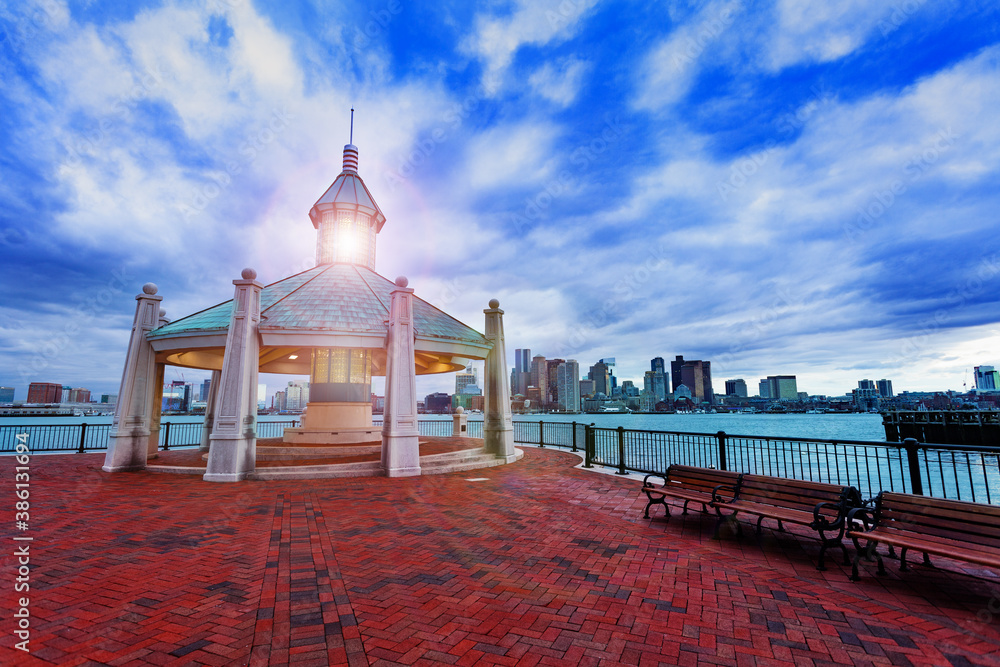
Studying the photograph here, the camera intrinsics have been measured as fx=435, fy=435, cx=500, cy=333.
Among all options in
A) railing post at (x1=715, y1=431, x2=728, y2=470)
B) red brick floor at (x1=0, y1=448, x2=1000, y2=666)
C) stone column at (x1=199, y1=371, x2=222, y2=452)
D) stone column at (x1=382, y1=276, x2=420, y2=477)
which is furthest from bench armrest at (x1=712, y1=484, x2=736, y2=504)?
stone column at (x1=199, y1=371, x2=222, y2=452)

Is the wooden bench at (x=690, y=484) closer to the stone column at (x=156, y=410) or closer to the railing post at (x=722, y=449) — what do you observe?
the railing post at (x=722, y=449)

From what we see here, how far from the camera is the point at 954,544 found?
14.9ft

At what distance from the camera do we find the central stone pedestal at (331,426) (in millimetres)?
16172

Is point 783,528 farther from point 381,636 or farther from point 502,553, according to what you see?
point 381,636

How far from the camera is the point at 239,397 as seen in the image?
36.9 ft

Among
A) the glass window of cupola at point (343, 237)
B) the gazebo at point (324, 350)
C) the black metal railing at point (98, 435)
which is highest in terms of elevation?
the glass window of cupola at point (343, 237)

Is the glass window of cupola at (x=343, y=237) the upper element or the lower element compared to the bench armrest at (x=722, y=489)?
upper

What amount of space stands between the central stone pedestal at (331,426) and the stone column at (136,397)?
4.53m

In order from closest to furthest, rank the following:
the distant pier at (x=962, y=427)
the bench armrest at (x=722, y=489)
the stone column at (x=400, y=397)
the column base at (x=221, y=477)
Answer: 1. the bench armrest at (x=722, y=489)
2. the column base at (x=221, y=477)
3. the stone column at (x=400, y=397)
4. the distant pier at (x=962, y=427)

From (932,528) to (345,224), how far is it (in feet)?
65.0

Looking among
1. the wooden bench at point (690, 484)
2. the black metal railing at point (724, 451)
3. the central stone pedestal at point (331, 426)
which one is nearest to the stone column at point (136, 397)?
the black metal railing at point (724, 451)

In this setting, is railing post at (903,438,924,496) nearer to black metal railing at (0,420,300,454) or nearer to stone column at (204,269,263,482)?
black metal railing at (0,420,300,454)

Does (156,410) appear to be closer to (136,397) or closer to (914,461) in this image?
(136,397)

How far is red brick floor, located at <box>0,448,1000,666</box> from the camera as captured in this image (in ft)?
10.5
